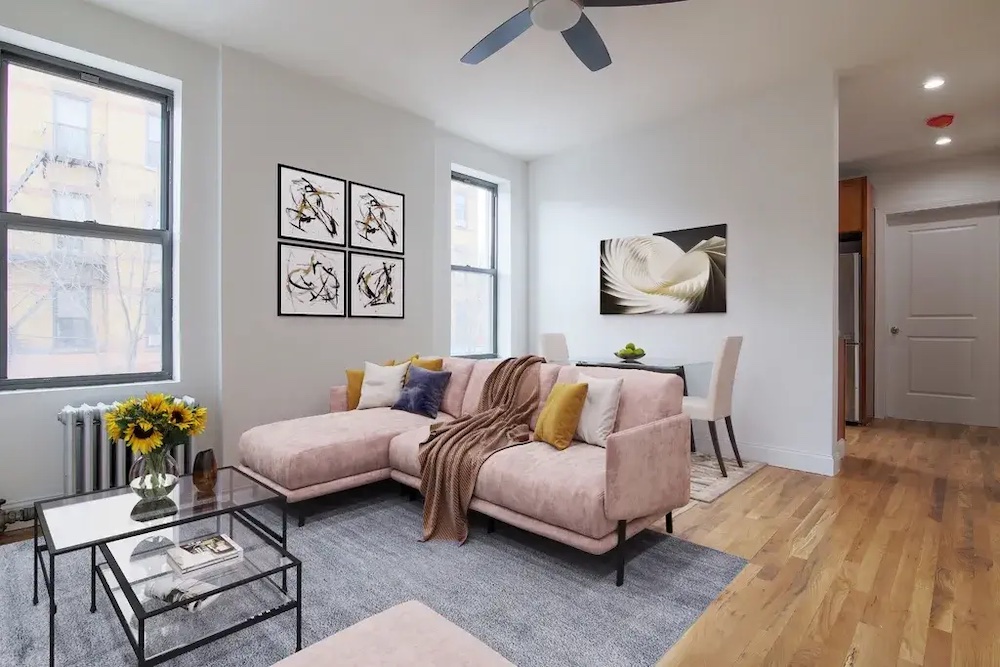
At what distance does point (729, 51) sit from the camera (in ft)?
11.5

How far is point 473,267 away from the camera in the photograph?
220 inches

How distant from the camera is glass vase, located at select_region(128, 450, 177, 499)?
2014mm

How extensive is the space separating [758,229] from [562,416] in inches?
101

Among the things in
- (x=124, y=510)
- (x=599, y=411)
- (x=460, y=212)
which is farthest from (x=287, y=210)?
(x=599, y=411)

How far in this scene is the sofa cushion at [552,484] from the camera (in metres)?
2.12

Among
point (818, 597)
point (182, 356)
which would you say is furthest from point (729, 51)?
point (182, 356)

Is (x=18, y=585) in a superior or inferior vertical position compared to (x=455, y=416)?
inferior

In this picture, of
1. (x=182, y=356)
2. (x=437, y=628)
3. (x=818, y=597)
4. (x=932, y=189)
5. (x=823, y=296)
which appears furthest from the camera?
(x=932, y=189)

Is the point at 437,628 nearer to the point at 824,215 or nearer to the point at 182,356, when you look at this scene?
the point at 182,356

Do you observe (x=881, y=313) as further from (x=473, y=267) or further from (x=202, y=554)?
(x=202, y=554)

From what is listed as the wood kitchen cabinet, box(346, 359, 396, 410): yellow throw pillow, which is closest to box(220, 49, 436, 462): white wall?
box(346, 359, 396, 410): yellow throw pillow

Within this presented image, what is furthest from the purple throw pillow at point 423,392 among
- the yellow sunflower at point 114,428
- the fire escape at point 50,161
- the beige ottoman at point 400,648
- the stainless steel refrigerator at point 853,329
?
the stainless steel refrigerator at point 853,329

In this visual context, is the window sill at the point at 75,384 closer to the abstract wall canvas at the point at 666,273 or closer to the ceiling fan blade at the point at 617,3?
the ceiling fan blade at the point at 617,3

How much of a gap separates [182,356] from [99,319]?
0.49 metres
